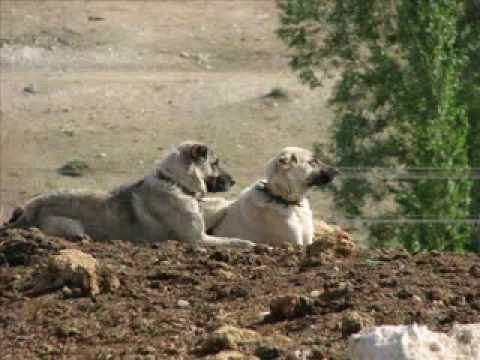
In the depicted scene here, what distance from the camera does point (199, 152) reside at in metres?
13.9

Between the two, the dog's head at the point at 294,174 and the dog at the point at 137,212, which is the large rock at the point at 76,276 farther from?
the dog's head at the point at 294,174

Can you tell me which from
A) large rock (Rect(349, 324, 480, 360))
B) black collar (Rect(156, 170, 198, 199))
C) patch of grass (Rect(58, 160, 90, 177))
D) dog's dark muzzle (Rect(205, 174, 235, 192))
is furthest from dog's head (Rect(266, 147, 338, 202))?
patch of grass (Rect(58, 160, 90, 177))

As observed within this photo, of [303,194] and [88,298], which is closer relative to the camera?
[88,298]

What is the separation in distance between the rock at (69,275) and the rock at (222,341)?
1.59 metres

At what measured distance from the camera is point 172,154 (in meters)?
14.0

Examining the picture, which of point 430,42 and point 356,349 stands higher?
point 356,349

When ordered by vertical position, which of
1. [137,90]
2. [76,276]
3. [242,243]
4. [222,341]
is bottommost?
[137,90]

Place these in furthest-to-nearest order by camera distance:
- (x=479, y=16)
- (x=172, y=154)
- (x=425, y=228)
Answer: (x=479, y=16) → (x=425, y=228) → (x=172, y=154)

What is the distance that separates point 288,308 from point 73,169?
2148 centimetres

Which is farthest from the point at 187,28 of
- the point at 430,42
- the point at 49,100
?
the point at 430,42

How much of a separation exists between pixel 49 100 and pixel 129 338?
1030 inches

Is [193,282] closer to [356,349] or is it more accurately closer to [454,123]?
[356,349]

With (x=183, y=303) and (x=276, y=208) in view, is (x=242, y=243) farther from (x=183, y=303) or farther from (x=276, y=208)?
(x=183, y=303)

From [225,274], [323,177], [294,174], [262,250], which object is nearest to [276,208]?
[294,174]
